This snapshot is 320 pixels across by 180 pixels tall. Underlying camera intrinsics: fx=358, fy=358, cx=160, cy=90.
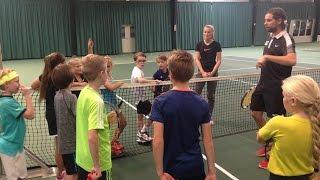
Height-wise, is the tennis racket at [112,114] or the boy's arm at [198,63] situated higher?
the boy's arm at [198,63]

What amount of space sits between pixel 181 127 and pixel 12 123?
202cm

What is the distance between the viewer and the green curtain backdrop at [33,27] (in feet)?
64.3

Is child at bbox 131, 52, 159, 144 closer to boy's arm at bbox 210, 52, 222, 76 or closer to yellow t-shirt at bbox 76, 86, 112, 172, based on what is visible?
boy's arm at bbox 210, 52, 222, 76

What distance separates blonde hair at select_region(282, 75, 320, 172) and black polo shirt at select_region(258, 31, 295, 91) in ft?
7.25

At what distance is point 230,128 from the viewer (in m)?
6.64

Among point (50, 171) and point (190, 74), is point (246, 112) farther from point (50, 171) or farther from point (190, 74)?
point (190, 74)

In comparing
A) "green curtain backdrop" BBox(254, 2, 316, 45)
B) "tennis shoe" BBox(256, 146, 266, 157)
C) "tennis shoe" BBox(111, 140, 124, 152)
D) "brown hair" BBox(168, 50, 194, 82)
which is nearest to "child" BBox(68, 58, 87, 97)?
"tennis shoe" BBox(111, 140, 124, 152)

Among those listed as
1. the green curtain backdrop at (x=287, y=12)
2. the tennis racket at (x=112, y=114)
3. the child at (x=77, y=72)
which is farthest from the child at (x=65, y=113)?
the green curtain backdrop at (x=287, y=12)

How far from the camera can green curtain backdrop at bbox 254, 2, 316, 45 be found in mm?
26688

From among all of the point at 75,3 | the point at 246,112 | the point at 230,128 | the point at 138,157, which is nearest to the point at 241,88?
the point at 246,112

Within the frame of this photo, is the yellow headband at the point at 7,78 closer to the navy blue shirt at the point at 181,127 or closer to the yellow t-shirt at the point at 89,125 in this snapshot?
the yellow t-shirt at the point at 89,125

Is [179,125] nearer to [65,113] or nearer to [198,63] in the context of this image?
[65,113]

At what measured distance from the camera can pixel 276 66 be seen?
4.68 meters

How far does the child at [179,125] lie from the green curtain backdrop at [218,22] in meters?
22.1
